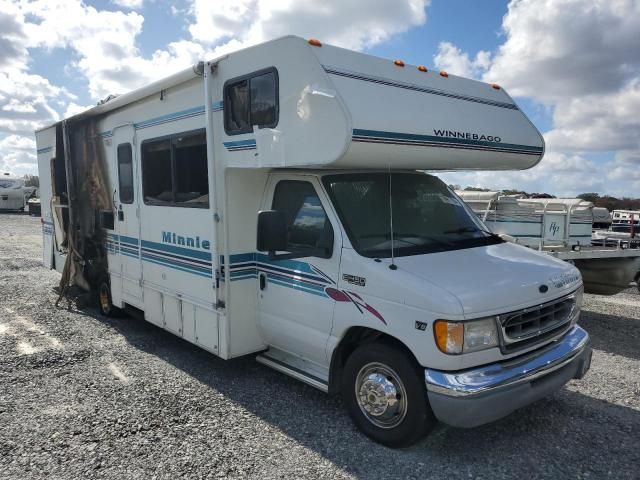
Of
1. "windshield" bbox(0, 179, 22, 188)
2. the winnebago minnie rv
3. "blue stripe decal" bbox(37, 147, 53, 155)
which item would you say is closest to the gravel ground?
the winnebago minnie rv

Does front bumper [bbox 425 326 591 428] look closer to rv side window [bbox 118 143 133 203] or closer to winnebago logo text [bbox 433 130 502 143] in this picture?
winnebago logo text [bbox 433 130 502 143]

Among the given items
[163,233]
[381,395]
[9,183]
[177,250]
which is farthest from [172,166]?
[9,183]

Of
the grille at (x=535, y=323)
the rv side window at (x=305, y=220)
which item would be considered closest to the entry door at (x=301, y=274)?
the rv side window at (x=305, y=220)

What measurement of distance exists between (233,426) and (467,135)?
127 inches

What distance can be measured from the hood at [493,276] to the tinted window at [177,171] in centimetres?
226

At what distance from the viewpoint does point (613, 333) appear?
6.83 m

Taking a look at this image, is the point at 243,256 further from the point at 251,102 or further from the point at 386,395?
the point at 386,395

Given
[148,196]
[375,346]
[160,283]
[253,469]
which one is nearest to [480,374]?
[375,346]

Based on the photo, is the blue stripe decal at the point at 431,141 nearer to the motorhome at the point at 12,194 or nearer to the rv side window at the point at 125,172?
the rv side window at the point at 125,172

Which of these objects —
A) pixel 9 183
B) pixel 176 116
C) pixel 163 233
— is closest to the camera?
pixel 176 116

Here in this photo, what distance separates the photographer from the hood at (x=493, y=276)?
3.49 metres

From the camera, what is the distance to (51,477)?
139 inches

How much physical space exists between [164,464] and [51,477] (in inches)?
29.5

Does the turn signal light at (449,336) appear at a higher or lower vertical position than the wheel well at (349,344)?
higher
